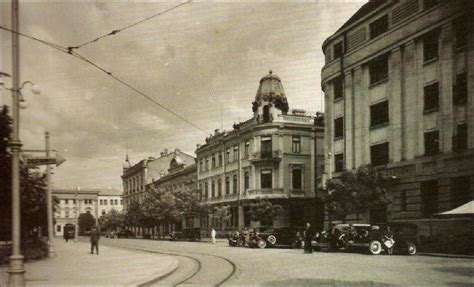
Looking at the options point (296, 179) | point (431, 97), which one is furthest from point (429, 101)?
point (296, 179)

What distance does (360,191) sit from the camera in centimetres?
2731

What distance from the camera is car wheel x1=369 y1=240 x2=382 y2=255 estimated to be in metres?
21.9

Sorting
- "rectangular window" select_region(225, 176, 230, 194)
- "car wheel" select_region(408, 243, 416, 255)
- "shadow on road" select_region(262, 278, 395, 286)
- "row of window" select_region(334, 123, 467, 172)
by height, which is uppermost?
"row of window" select_region(334, 123, 467, 172)

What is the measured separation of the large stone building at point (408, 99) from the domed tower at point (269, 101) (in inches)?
526

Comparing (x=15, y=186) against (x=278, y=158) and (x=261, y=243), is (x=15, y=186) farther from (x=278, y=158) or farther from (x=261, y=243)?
(x=278, y=158)

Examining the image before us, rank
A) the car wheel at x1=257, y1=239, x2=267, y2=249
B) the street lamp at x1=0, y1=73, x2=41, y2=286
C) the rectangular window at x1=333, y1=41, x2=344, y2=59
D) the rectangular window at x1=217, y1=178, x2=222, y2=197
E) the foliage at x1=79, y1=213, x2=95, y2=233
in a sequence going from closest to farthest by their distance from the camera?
1. the street lamp at x1=0, y1=73, x2=41, y2=286
2. the car wheel at x1=257, y1=239, x2=267, y2=249
3. the rectangular window at x1=333, y1=41, x2=344, y2=59
4. the rectangular window at x1=217, y1=178, x2=222, y2=197
5. the foliage at x1=79, y1=213, x2=95, y2=233

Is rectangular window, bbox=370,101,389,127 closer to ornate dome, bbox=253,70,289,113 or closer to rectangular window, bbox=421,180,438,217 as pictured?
rectangular window, bbox=421,180,438,217

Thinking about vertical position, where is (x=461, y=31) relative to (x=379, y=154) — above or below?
above

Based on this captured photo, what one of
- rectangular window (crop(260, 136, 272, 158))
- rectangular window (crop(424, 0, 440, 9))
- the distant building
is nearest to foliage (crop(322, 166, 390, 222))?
rectangular window (crop(424, 0, 440, 9))

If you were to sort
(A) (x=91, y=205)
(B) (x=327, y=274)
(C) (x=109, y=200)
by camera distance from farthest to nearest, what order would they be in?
(C) (x=109, y=200)
(A) (x=91, y=205)
(B) (x=327, y=274)

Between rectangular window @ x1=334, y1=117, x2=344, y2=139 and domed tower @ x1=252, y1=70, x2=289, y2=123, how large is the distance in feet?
45.3

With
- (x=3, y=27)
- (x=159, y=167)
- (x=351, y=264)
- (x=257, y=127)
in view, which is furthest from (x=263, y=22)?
(x=159, y=167)

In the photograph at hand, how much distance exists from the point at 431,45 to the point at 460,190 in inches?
305

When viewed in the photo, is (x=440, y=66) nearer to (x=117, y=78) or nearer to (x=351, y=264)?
(x=351, y=264)
